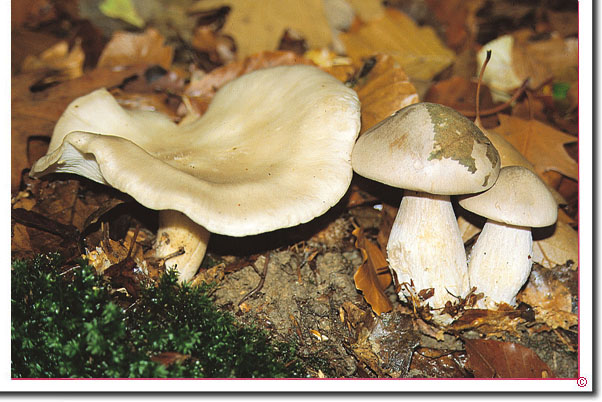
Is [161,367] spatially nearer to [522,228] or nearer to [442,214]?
[442,214]

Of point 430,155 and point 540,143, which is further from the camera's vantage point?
point 540,143

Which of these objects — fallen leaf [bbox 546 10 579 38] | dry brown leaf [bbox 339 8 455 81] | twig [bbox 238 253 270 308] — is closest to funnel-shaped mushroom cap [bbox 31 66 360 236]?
twig [bbox 238 253 270 308]

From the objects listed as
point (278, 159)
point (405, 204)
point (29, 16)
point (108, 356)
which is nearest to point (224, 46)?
point (29, 16)

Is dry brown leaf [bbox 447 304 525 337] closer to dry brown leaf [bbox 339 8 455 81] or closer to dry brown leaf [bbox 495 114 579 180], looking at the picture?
dry brown leaf [bbox 495 114 579 180]

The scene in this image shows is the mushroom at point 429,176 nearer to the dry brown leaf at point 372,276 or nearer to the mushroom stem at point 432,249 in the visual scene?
the mushroom stem at point 432,249

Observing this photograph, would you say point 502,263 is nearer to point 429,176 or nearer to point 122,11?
point 429,176

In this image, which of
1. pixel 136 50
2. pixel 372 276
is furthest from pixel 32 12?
pixel 372 276
